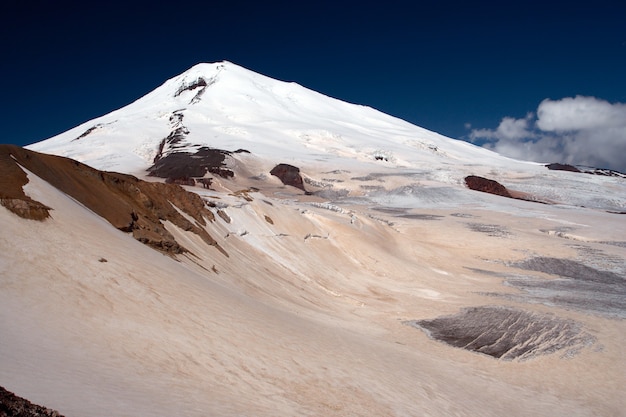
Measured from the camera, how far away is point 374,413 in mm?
6590

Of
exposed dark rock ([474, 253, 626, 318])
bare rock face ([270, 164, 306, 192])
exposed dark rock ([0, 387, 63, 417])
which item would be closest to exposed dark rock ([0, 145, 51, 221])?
exposed dark rock ([0, 387, 63, 417])

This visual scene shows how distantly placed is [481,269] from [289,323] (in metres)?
16.9

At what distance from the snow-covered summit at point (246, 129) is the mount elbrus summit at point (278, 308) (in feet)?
157

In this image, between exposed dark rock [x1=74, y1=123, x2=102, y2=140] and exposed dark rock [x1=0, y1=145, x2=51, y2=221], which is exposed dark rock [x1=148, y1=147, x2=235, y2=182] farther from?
exposed dark rock [x1=0, y1=145, x2=51, y2=221]

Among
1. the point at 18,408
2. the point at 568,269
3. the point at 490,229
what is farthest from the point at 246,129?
the point at 18,408

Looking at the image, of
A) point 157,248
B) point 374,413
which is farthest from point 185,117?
point 374,413

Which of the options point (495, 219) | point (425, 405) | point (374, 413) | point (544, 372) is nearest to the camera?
point (374, 413)

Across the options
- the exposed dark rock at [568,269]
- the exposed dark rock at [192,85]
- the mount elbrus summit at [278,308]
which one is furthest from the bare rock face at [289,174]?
the exposed dark rock at [192,85]

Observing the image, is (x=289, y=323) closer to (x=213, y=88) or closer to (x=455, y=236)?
(x=455, y=236)

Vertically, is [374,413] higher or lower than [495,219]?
lower

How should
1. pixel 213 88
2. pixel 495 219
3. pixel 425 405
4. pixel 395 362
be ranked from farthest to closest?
1. pixel 213 88
2. pixel 495 219
3. pixel 395 362
4. pixel 425 405

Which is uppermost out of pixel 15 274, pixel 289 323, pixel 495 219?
pixel 495 219

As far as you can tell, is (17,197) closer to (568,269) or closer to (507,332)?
(507,332)

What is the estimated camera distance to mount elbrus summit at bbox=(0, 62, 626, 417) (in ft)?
18.2
